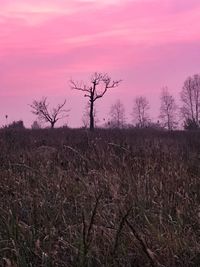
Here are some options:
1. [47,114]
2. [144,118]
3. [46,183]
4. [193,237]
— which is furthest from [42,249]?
[144,118]

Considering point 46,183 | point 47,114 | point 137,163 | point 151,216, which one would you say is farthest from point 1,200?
point 47,114

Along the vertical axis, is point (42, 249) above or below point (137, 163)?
below

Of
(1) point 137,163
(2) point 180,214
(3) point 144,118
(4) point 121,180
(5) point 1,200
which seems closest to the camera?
(2) point 180,214

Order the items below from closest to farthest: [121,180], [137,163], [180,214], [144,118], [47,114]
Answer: [180,214], [121,180], [137,163], [47,114], [144,118]

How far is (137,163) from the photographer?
6.20m

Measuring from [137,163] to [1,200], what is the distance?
6.57ft

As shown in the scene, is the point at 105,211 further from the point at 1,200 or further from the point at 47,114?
the point at 47,114

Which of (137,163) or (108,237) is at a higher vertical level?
(137,163)

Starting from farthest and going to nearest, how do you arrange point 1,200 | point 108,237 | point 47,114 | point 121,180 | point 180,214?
point 47,114 → point 121,180 → point 1,200 → point 180,214 → point 108,237

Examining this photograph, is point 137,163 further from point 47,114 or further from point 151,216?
point 47,114

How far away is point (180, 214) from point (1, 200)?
1.75 metres

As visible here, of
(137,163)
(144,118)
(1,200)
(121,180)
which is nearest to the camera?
(1,200)

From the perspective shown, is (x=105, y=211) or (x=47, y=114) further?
(x=47, y=114)

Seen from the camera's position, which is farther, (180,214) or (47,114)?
(47,114)
